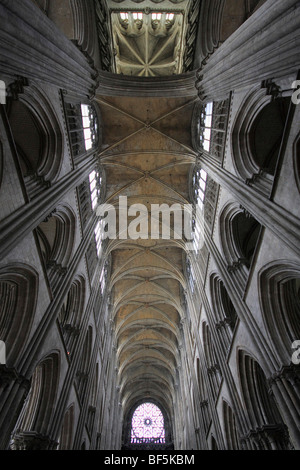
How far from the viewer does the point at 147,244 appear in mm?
23469

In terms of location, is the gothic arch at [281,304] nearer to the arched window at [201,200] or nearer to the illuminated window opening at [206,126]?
the arched window at [201,200]

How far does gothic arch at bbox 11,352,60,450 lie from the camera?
874 cm

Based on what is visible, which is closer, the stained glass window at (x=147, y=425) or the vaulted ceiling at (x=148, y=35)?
the vaulted ceiling at (x=148, y=35)

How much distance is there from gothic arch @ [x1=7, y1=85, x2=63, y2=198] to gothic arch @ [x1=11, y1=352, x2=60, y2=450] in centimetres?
636

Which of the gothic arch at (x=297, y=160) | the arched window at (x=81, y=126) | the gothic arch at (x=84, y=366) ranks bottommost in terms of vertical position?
the gothic arch at (x=297, y=160)

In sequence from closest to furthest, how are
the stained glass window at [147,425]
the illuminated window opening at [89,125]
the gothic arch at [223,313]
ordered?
the gothic arch at [223,313]
the illuminated window opening at [89,125]
the stained glass window at [147,425]

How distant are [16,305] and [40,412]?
395 centimetres

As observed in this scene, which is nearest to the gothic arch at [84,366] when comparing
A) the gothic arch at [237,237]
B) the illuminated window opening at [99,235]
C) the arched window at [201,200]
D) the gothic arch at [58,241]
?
the illuminated window opening at [99,235]

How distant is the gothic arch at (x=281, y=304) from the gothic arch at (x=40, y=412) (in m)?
7.54

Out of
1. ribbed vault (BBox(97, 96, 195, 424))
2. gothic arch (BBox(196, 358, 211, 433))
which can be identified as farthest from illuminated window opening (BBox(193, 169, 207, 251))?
gothic arch (BBox(196, 358, 211, 433))

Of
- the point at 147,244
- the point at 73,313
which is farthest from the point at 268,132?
Answer: the point at 147,244

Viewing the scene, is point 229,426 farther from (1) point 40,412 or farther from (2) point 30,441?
(2) point 30,441

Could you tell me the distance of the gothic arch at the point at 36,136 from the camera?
9.75 m
